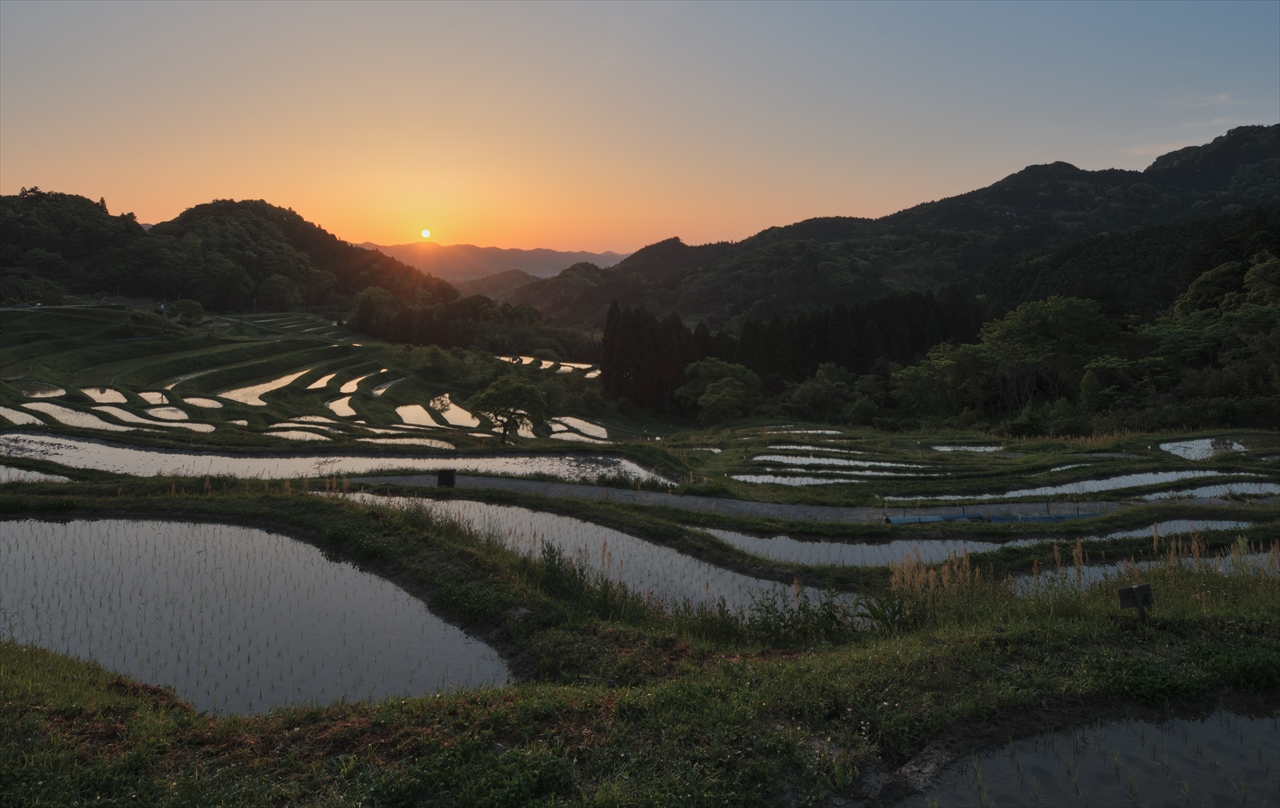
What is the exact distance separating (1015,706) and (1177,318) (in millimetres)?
42538

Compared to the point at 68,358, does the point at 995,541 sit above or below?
below

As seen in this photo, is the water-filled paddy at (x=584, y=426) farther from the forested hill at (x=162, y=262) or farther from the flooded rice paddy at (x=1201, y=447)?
A: the forested hill at (x=162, y=262)

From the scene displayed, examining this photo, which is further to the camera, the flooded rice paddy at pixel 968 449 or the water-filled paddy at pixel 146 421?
the flooded rice paddy at pixel 968 449

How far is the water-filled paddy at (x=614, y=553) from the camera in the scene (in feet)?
36.4

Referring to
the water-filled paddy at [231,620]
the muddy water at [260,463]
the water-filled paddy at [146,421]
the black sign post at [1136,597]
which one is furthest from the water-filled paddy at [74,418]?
the black sign post at [1136,597]

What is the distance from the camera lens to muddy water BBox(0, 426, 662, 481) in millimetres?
19766

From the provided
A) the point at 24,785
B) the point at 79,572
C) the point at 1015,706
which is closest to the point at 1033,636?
the point at 1015,706

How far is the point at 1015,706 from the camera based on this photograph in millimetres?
6527

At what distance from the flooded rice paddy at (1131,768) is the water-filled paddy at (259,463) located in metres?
14.1

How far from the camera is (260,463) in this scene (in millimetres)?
21031

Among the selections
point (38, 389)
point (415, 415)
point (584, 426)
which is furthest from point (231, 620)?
point (584, 426)

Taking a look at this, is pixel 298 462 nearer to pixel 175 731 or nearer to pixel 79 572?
pixel 79 572

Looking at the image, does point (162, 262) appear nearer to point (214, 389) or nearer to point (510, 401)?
point (214, 389)

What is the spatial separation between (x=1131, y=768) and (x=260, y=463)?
21302 millimetres
